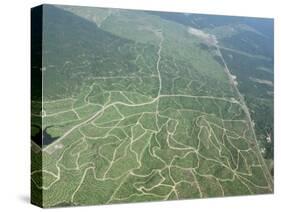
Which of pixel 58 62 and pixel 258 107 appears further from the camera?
pixel 258 107

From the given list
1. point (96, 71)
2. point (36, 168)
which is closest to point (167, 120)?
point (96, 71)

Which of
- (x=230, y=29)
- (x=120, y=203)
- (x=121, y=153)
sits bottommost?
(x=120, y=203)

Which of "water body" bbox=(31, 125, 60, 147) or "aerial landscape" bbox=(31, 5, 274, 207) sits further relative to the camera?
"aerial landscape" bbox=(31, 5, 274, 207)

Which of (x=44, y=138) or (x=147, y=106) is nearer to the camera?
(x=44, y=138)

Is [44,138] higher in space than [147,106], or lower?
lower

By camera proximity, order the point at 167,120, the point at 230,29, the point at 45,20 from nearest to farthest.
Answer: the point at 45,20, the point at 167,120, the point at 230,29

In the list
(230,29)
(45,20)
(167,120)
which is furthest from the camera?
(230,29)

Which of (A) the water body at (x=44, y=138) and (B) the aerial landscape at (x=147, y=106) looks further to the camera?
(B) the aerial landscape at (x=147, y=106)

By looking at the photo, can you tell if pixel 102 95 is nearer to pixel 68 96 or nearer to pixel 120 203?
pixel 68 96
